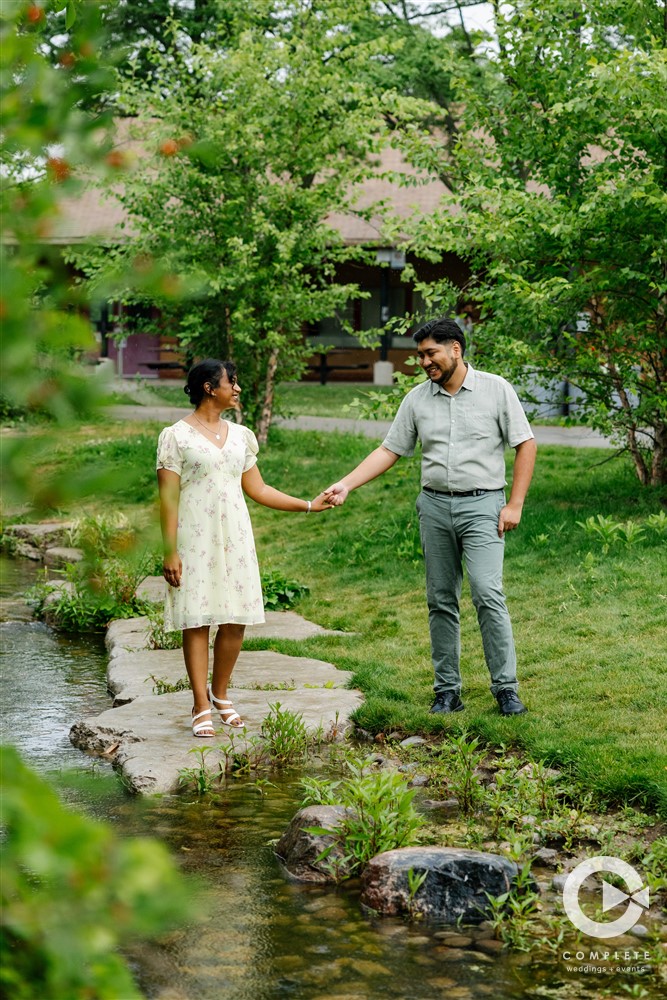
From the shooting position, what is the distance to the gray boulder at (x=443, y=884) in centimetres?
428

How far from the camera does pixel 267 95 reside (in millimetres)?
14805

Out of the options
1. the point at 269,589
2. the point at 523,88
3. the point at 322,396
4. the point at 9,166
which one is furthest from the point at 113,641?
the point at 322,396

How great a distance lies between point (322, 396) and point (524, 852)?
70.8 feet

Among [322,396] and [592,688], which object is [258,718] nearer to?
[592,688]

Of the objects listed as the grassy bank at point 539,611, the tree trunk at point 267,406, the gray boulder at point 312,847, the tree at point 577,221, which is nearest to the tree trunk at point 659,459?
the tree at point 577,221

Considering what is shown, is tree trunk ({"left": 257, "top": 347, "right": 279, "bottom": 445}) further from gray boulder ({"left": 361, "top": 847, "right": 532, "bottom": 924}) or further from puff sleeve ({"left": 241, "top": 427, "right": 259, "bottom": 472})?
gray boulder ({"left": 361, "top": 847, "right": 532, "bottom": 924})

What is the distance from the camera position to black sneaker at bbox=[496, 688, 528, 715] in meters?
6.21

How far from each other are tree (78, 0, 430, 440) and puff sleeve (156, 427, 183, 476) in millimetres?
8674

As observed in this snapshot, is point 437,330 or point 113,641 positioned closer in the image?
point 437,330

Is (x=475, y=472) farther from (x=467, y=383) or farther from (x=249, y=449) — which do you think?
(x=249, y=449)

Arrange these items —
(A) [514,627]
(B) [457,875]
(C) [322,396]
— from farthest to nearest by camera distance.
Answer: (C) [322,396]
(A) [514,627]
(B) [457,875]

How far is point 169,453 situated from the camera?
6.04 metres

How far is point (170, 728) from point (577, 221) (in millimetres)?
5514

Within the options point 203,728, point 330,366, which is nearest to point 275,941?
point 203,728
